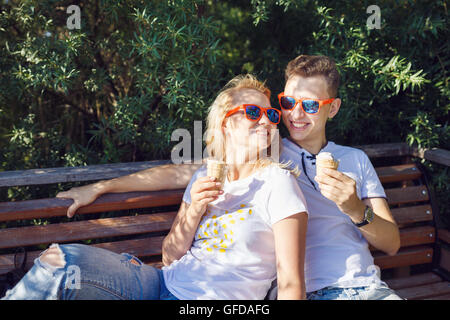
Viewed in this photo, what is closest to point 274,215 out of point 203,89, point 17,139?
point 203,89

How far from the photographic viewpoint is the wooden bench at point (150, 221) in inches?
108

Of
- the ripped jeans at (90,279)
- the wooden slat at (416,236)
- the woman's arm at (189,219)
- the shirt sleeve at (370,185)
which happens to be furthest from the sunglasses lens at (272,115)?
the wooden slat at (416,236)

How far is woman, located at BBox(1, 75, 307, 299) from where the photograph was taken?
2.18 meters

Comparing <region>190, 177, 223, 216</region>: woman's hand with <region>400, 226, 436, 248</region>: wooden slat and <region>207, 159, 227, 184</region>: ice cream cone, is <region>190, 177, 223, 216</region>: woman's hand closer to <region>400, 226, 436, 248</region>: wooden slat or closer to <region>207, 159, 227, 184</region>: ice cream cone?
<region>207, 159, 227, 184</region>: ice cream cone

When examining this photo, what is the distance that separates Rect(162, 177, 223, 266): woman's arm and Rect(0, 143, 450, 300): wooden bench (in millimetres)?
336

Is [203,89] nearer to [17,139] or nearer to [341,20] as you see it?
[341,20]

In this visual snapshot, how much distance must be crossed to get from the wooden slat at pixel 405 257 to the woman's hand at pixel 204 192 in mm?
1616

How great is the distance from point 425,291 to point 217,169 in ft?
6.25

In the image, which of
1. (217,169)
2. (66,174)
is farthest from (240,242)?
(66,174)

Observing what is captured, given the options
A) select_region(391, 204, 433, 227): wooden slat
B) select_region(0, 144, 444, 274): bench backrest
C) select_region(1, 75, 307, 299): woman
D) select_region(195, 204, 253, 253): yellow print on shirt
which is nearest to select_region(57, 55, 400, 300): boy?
select_region(0, 144, 444, 274): bench backrest

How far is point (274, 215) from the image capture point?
2279 millimetres

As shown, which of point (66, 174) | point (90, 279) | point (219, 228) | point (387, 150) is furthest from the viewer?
point (387, 150)

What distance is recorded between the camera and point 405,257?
10.9 ft

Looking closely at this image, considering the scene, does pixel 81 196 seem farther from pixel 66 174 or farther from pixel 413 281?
pixel 413 281
